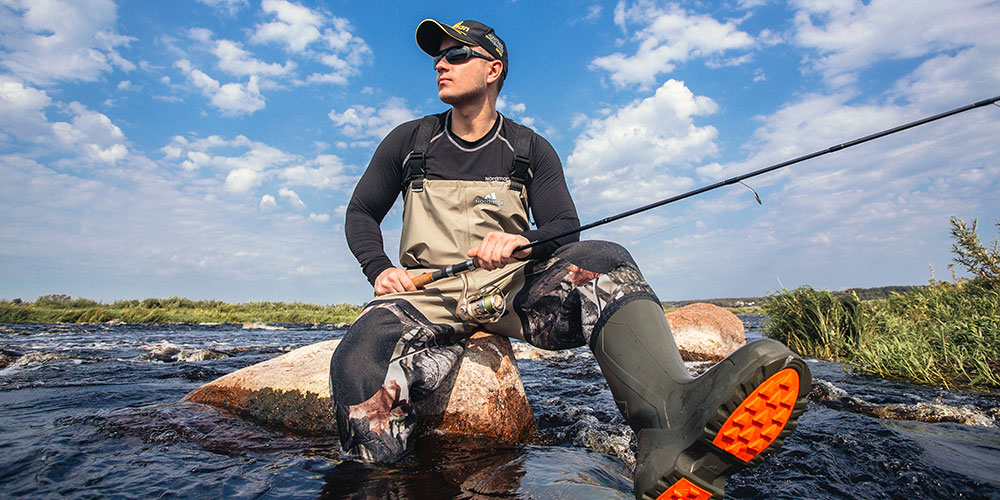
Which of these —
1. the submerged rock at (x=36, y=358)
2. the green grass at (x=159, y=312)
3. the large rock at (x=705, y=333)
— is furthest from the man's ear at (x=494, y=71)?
the green grass at (x=159, y=312)

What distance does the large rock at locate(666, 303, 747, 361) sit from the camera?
9.45m

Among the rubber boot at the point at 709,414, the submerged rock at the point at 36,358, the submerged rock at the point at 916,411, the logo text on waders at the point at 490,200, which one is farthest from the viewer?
the submerged rock at the point at 36,358

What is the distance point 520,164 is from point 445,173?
1.79ft

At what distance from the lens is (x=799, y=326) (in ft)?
32.1

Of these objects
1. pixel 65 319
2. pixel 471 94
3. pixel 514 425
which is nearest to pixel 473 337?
pixel 514 425

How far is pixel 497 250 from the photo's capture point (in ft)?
8.72

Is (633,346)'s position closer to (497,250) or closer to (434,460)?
(497,250)

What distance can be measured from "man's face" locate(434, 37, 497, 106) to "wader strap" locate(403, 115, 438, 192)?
27 cm

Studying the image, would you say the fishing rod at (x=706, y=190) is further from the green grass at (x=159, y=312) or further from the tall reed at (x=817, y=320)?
the green grass at (x=159, y=312)

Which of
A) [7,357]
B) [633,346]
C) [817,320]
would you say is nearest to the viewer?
[633,346]

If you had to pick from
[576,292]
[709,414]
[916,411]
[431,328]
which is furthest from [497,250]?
[916,411]

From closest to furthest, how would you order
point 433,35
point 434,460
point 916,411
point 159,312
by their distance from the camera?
point 434,460 < point 433,35 < point 916,411 < point 159,312

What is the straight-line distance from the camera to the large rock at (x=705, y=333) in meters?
9.45

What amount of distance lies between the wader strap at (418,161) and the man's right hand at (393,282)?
647 mm
